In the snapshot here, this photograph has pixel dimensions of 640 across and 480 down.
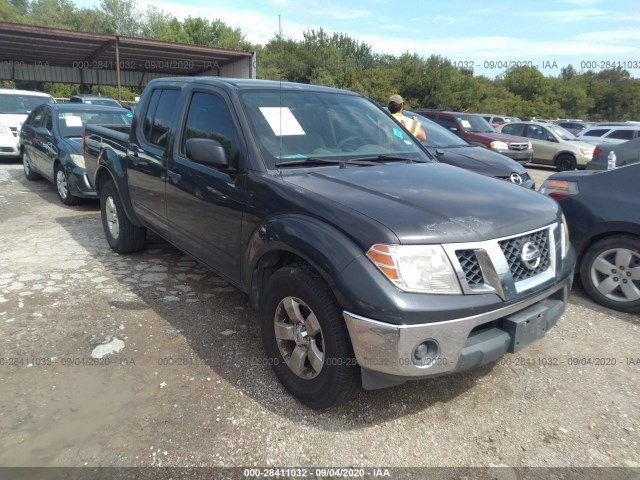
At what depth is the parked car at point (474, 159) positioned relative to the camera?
6603 millimetres

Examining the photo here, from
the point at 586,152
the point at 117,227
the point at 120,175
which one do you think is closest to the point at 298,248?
the point at 120,175

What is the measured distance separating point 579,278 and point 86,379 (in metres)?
4.41

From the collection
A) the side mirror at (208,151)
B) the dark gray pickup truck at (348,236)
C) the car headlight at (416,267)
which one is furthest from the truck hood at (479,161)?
the car headlight at (416,267)

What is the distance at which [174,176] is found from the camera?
12.4ft

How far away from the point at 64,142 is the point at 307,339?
21.5ft

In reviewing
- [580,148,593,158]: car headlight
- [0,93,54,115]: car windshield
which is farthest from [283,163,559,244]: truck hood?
[580,148,593,158]: car headlight

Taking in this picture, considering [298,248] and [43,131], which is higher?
[43,131]

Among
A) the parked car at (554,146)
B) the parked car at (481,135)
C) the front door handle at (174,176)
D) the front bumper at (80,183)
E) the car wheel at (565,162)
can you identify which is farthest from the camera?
the car wheel at (565,162)

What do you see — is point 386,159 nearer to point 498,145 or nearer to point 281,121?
point 281,121

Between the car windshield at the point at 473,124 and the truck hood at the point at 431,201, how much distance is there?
35.1ft

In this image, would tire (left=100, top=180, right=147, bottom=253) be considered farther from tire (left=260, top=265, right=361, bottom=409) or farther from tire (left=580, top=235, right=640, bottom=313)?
tire (left=580, top=235, right=640, bottom=313)

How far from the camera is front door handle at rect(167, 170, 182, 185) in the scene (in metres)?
3.74

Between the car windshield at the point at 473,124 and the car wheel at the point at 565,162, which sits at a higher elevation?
the car windshield at the point at 473,124

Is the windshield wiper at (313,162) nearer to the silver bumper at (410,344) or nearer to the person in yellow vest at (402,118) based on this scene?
the silver bumper at (410,344)
